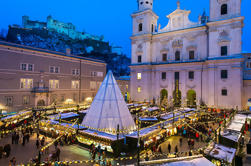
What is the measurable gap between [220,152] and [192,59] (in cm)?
2885

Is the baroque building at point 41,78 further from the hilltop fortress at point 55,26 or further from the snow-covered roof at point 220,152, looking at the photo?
the hilltop fortress at point 55,26

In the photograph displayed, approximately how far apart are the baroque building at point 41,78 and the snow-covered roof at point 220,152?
25.5 metres

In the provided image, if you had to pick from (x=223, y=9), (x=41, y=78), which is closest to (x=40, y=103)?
(x=41, y=78)

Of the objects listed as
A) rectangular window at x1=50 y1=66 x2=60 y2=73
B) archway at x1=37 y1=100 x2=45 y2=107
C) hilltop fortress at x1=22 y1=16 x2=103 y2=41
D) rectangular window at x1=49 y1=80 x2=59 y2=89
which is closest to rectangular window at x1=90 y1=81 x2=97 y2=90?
rectangular window at x1=49 y1=80 x2=59 y2=89

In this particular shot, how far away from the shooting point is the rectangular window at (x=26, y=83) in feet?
89.7

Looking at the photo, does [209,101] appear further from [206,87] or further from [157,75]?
[157,75]

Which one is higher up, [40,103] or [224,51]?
[224,51]

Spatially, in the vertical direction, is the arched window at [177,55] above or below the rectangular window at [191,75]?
above

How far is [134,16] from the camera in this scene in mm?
42188

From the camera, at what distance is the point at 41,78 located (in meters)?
30.0

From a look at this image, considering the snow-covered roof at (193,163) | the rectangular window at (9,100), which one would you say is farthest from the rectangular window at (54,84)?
the snow-covered roof at (193,163)

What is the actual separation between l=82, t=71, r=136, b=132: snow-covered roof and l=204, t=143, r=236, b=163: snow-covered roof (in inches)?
263

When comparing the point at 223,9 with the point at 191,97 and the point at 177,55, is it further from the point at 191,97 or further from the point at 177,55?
the point at 191,97

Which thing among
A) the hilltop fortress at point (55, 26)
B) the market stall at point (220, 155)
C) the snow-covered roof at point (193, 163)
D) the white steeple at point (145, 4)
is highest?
the hilltop fortress at point (55, 26)
